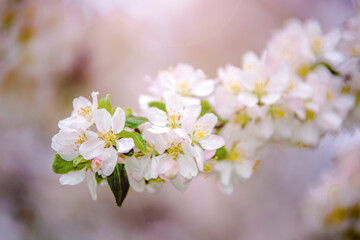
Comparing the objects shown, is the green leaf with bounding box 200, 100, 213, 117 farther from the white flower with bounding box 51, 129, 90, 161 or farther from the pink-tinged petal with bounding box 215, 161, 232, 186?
the white flower with bounding box 51, 129, 90, 161

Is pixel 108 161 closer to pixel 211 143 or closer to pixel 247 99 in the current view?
pixel 211 143

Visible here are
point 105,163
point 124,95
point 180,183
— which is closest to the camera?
point 105,163

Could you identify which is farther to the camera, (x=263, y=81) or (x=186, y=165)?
(x=263, y=81)

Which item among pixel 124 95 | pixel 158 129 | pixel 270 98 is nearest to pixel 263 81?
pixel 270 98

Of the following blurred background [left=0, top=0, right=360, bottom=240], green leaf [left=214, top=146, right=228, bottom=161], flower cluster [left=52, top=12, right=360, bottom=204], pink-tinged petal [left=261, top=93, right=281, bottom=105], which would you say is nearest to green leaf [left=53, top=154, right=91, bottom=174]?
flower cluster [left=52, top=12, right=360, bottom=204]

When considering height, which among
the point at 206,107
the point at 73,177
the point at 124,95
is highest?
the point at 124,95

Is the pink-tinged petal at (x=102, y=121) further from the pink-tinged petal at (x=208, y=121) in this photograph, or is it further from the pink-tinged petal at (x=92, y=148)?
the pink-tinged petal at (x=208, y=121)

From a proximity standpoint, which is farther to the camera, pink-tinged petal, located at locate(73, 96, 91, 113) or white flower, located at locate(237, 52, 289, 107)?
white flower, located at locate(237, 52, 289, 107)

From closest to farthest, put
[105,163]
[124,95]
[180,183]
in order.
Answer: [105,163], [180,183], [124,95]
